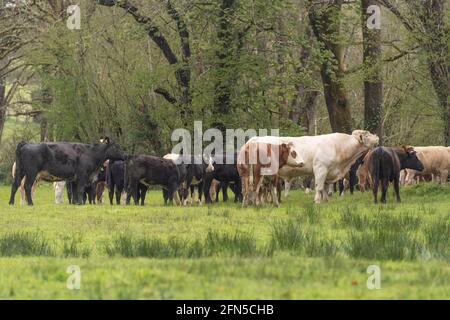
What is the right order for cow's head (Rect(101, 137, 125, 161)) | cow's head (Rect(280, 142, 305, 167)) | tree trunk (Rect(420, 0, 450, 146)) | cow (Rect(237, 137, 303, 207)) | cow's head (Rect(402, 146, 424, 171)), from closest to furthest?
cow (Rect(237, 137, 303, 207))
cow's head (Rect(280, 142, 305, 167))
cow's head (Rect(101, 137, 125, 161))
cow's head (Rect(402, 146, 424, 171))
tree trunk (Rect(420, 0, 450, 146))

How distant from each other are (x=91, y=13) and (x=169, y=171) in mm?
13700

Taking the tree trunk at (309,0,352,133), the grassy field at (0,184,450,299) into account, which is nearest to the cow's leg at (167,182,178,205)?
the tree trunk at (309,0,352,133)

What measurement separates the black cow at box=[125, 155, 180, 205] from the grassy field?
386 inches

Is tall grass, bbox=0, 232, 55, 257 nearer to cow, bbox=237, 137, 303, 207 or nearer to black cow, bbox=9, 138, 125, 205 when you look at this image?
cow, bbox=237, 137, 303, 207

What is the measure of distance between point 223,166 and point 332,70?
493 cm

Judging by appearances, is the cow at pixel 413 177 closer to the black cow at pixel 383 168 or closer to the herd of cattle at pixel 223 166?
the herd of cattle at pixel 223 166

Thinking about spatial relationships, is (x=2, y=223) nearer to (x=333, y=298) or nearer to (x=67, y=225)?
(x=67, y=225)

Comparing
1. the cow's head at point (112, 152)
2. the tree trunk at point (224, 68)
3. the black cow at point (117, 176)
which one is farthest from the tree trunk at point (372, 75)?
the cow's head at point (112, 152)

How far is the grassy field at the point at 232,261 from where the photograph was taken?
30.0ft

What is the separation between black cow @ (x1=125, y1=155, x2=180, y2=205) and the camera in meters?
27.3

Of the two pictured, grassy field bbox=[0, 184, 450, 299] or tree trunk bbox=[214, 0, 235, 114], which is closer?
grassy field bbox=[0, 184, 450, 299]

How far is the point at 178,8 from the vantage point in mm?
31328

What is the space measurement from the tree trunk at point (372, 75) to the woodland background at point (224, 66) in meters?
0.04
